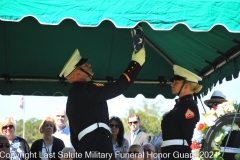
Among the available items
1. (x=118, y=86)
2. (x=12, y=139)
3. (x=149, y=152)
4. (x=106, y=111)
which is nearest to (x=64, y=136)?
(x=12, y=139)

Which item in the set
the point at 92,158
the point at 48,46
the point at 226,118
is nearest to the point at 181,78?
the point at 226,118

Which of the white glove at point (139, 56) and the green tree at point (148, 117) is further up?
the green tree at point (148, 117)

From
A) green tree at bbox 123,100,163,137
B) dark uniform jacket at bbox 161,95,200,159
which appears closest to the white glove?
dark uniform jacket at bbox 161,95,200,159

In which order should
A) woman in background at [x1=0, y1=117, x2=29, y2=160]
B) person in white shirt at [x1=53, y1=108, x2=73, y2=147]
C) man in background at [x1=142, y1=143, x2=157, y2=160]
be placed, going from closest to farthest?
man in background at [x1=142, y1=143, x2=157, y2=160] → woman in background at [x1=0, y1=117, x2=29, y2=160] → person in white shirt at [x1=53, y1=108, x2=73, y2=147]

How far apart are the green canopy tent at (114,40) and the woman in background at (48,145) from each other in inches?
41.5

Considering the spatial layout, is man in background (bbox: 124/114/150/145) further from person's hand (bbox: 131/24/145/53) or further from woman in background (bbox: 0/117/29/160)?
person's hand (bbox: 131/24/145/53)

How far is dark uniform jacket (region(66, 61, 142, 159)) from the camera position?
584 cm

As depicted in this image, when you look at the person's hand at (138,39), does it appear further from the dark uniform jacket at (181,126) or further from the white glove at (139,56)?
the dark uniform jacket at (181,126)

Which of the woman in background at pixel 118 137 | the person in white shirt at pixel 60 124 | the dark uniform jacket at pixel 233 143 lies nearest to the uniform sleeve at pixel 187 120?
the dark uniform jacket at pixel 233 143

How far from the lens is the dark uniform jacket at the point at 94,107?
19.2 ft

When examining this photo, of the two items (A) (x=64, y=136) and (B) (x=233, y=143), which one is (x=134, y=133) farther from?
(B) (x=233, y=143)

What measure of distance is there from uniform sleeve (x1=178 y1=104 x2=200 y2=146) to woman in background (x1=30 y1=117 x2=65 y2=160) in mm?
2304

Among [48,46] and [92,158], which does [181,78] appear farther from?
[48,46]

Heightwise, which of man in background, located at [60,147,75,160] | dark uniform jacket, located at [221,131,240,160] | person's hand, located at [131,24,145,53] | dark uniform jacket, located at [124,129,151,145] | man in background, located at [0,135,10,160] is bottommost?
dark uniform jacket, located at [221,131,240,160]
